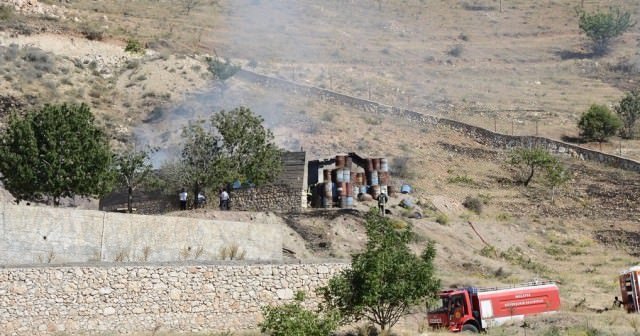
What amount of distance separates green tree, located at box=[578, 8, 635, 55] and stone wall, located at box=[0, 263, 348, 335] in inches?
2436

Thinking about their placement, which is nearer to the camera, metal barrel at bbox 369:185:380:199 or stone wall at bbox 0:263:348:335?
stone wall at bbox 0:263:348:335

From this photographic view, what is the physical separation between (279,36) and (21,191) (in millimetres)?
50500

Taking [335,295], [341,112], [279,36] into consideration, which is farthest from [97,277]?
[279,36]

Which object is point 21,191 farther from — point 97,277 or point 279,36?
point 279,36

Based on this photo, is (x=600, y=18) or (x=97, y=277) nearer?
(x=97, y=277)

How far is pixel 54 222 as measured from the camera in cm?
2525

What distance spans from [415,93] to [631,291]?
135 ft

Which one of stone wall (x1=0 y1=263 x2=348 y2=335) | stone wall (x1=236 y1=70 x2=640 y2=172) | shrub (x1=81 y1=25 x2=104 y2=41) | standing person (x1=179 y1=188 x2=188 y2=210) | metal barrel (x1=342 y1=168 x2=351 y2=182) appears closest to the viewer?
stone wall (x1=0 y1=263 x2=348 y2=335)

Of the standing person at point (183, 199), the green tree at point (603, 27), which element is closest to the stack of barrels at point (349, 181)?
the standing person at point (183, 199)

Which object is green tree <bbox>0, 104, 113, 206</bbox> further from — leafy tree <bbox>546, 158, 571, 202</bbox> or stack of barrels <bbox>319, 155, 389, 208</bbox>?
leafy tree <bbox>546, 158, 571, 202</bbox>

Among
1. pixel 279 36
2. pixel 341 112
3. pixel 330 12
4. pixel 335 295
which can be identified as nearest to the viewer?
pixel 335 295

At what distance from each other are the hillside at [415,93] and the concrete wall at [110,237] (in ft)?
14.6

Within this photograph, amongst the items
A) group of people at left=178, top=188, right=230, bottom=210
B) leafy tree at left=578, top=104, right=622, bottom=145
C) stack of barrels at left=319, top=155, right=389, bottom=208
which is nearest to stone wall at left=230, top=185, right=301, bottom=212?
group of people at left=178, top=188, right=230, bottom=210

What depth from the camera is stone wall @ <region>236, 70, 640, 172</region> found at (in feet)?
181
